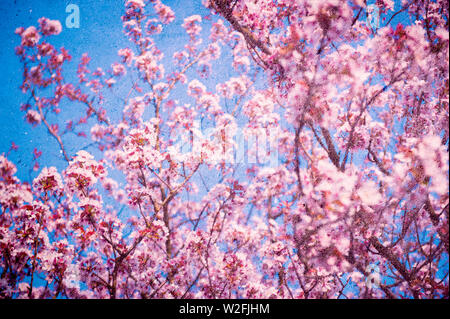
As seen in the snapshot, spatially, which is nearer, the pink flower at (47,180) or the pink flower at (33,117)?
the pink flower at (47,180)

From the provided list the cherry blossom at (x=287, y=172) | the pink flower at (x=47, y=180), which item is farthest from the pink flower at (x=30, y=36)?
the pink flower at (x=47, y=180)

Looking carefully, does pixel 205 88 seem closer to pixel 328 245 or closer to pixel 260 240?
pixel 260 240

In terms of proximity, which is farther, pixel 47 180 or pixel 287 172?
pixel 287 172

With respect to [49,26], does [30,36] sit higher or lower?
lower

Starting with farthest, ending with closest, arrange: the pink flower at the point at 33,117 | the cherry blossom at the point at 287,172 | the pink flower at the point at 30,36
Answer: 1. the pink flower at the point at 33,117
2. the pink flower at the point at 30,36
3. the cherry blossom at the point at 287,172

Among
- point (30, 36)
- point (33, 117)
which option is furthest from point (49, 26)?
point (33, 117)

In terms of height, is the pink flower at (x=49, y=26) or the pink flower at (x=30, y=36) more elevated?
the pink flower at (x=49, y=26)

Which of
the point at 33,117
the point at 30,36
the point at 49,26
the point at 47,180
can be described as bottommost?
the point at 47,180

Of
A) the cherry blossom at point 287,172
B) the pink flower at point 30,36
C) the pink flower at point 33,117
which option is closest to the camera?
the cherry blossom at point 287,172

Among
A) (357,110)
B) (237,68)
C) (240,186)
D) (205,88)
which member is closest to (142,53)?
(205,88)

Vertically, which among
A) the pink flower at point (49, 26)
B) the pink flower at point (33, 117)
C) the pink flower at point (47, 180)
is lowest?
the pink flower at point (47, 180)

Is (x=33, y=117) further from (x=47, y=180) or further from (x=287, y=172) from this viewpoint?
(x=287, y=172)

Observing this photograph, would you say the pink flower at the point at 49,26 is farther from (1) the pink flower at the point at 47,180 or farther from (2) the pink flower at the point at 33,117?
(1) the pink flower at the point at 47,180

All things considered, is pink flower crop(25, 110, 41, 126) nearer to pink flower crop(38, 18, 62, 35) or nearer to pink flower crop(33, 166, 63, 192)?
pink flower crop(38, 18, 62, 35)
